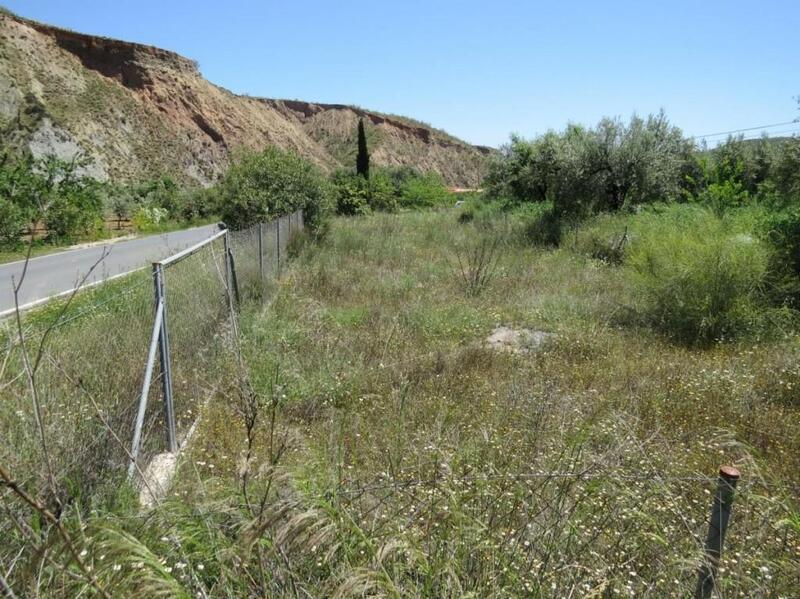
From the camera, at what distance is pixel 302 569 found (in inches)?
78.0

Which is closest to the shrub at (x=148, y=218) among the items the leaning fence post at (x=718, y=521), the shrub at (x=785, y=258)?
the shrub at (x=785, y=258)

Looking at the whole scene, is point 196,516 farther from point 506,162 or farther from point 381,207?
point 381,207

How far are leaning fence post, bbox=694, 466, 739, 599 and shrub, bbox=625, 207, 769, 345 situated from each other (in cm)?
584

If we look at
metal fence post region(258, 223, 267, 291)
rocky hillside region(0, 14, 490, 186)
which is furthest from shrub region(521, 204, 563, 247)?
rocky hillside region(0, 14, 490, 186)

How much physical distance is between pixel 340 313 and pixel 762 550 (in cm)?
635

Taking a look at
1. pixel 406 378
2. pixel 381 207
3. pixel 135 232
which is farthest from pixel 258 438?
pixel 381 207

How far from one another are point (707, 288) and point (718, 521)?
6.59 meters

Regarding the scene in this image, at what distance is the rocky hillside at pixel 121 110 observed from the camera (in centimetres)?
3450

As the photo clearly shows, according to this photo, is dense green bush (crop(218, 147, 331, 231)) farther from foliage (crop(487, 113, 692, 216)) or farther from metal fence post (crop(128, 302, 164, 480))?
metal fence post (crop(128, 302, 164, 480))

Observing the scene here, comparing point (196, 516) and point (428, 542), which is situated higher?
point (196, 516)

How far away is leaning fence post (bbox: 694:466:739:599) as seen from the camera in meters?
1.74

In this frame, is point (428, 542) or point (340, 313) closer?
point (428, 542)

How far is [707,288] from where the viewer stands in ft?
24.0

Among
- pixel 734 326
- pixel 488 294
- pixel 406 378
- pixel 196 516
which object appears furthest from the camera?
pixel 488 294
